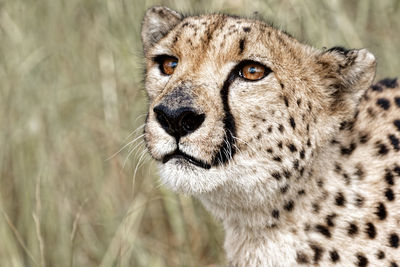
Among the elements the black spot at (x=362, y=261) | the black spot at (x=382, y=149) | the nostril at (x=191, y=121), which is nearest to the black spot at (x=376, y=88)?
the black spot at (x=382, y=149)

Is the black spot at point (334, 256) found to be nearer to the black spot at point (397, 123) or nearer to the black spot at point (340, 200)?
the black spot at point (340, 200)

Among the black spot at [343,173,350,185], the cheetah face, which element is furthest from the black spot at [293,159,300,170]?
the black spot at [343,173,350,185]

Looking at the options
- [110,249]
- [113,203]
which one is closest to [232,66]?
[110,249]

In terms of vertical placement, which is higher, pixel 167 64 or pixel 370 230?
pixel 167 64

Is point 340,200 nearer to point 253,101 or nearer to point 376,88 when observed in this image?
point 253,101

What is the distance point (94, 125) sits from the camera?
166 inches

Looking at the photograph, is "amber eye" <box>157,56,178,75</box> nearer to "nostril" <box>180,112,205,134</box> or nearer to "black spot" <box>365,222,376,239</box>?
"nostril" <box>180,112,205,134</box>

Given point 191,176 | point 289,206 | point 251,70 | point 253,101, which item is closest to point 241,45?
point 251,70

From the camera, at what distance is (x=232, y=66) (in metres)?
2.39

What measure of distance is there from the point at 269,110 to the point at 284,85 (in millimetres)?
122

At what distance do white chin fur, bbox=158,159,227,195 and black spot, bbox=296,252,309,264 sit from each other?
44 cm

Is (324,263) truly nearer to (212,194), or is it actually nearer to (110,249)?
(212,194)

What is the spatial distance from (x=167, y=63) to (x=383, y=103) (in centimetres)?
94

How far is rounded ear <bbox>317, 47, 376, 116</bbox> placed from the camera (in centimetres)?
244
